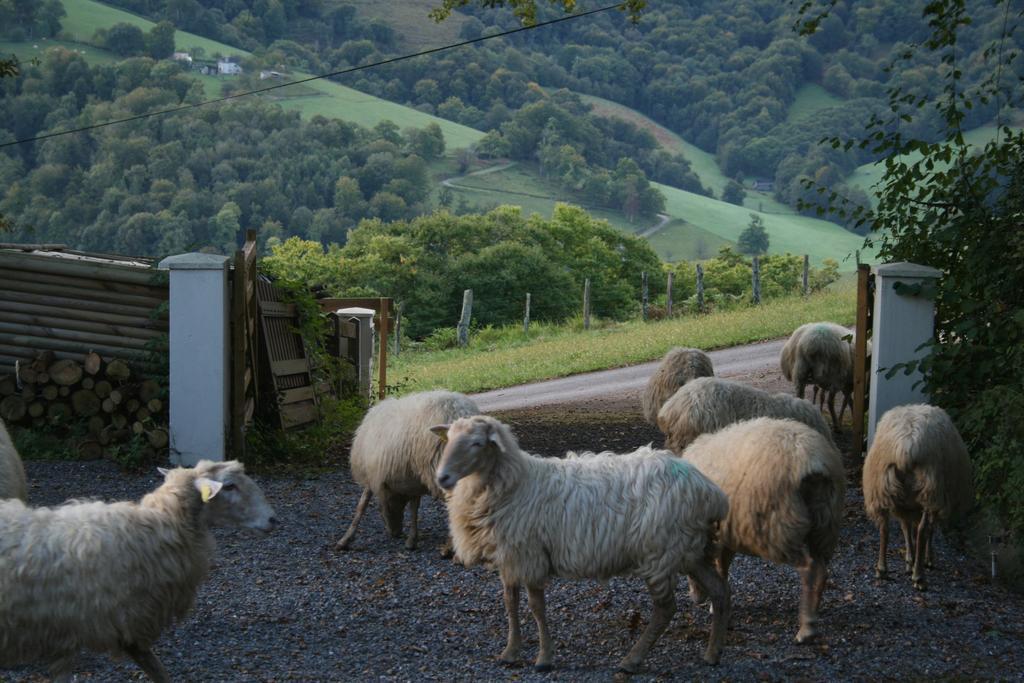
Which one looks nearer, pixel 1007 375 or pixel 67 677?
pixel 67 677

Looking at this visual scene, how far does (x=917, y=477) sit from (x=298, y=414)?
686 cm

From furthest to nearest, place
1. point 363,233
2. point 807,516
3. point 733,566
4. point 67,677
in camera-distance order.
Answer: point 363,233 < point 733,566 < point 807,516 < point 67,677

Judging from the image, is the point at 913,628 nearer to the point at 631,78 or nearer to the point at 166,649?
the point at 166,649

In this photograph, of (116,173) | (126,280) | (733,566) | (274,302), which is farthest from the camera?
(116,173)

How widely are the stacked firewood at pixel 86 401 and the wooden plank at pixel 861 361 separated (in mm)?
6636

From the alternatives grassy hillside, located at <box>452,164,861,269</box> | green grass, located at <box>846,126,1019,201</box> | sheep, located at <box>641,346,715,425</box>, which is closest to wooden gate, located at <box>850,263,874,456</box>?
sheep, located at <box>641,346,715,425</box>

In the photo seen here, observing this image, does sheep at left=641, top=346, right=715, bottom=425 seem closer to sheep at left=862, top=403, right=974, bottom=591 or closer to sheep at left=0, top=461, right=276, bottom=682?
sheep at left=862, top=403, right=974, bottom=591

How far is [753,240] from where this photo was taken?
7412 centimetres

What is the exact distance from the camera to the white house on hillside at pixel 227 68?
95.9 metres

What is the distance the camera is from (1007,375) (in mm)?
8453

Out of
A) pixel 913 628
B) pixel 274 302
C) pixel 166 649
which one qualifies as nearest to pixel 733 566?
pixel 913 628

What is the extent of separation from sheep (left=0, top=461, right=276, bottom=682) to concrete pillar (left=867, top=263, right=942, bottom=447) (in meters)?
6.32

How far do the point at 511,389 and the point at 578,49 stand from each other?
9453cm

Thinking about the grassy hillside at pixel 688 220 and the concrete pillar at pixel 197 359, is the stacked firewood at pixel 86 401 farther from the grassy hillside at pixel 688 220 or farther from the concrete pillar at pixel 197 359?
the grassy hillside at pixel 688 220
